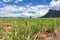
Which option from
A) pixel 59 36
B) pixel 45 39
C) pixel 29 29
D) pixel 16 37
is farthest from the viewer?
pixel 29 29

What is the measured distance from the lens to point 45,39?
3.23 meters

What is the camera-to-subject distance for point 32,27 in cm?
398

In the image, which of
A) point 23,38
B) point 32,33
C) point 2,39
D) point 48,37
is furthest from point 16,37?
point 32,33

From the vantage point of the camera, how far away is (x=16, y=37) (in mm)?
2961

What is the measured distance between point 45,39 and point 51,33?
1.37ft

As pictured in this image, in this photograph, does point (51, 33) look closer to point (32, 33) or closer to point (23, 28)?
point (32, 33)

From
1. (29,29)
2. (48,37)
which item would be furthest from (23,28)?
(48,37)

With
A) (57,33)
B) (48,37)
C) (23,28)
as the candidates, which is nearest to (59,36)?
(57,33)

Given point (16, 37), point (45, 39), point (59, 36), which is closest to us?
point (16, 37)

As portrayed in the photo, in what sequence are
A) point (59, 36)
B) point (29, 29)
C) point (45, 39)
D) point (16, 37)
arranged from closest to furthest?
1. point (16, 37)
2. point (45, 39)
3. point (59, 36)
4. point (29, 29)

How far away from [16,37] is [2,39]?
0.36 meters

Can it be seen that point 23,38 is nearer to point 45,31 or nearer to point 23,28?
point 45,31

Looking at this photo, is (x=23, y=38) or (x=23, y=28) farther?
(x=23, y=28)

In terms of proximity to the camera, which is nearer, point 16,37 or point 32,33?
point 16,37
